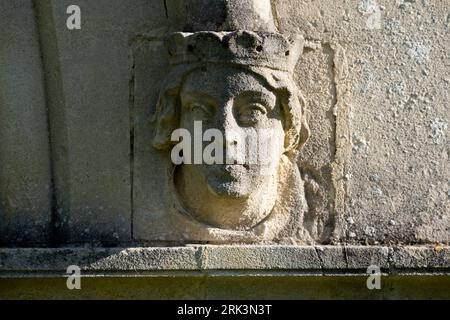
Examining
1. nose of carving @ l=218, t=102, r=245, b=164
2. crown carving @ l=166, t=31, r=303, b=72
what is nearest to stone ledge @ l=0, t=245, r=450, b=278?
nose of carving @ l=218, t=102, r=245, b=164

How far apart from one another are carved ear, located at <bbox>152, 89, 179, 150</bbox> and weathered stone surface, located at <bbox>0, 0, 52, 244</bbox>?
0.42 meters

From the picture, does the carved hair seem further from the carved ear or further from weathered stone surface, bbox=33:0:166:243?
weathered stone surface, bbox=33:0:166:243

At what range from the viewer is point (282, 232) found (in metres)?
4.68

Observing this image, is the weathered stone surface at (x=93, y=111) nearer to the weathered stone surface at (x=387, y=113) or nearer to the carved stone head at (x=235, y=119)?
the carved stone head at (x=235, y=119)

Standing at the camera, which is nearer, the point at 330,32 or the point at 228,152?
the point at 228,152

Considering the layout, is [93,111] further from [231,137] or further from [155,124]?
[231,137]

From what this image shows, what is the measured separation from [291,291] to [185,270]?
0.40 m

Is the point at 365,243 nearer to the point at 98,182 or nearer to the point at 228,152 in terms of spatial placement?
the point at 228,152

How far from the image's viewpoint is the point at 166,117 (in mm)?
4613

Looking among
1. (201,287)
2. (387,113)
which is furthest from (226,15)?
(201,287)

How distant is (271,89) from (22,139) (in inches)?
36.6

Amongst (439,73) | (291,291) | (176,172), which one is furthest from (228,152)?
(439,73)

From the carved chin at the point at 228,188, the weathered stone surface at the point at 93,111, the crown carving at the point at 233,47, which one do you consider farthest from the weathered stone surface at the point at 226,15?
the carved chin at the point at 228,188
